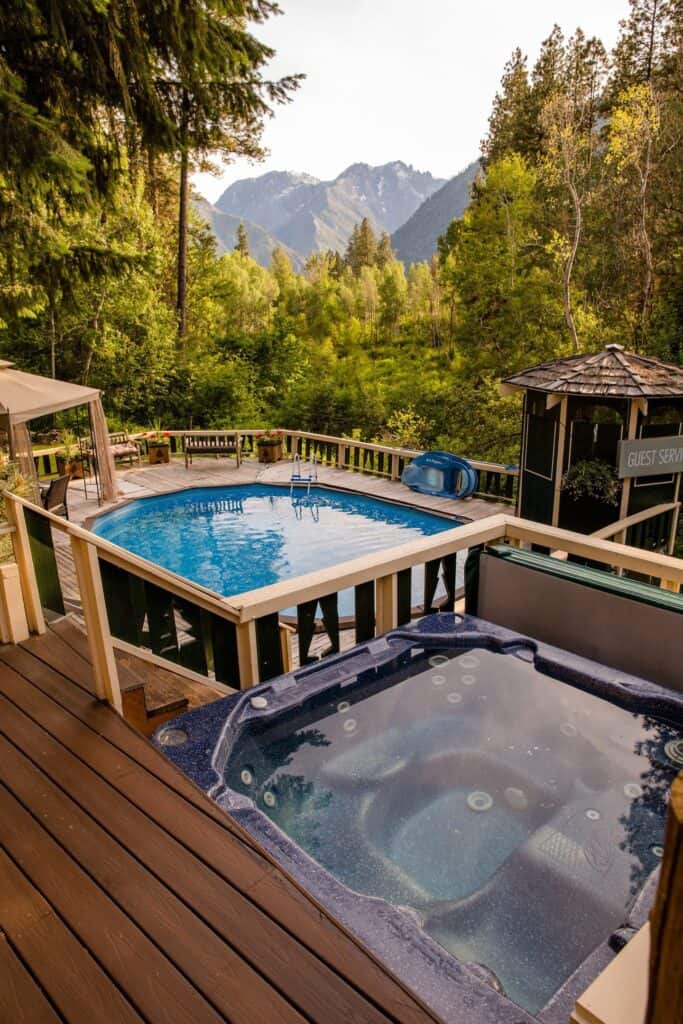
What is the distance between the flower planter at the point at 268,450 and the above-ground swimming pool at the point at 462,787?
10.6 m

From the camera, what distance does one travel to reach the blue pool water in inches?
330

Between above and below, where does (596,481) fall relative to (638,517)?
above

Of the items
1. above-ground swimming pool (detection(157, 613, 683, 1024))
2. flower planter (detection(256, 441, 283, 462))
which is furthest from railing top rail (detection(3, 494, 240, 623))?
flower planter (detection(256, 441, 283, 462))

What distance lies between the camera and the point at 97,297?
601 inches

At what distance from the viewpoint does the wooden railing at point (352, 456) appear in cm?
1039

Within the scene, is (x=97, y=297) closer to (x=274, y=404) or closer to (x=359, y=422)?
(x=274, y=404)

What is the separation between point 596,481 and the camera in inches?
249

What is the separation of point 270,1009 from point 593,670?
1967 mm

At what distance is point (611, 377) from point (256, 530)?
5.77 m

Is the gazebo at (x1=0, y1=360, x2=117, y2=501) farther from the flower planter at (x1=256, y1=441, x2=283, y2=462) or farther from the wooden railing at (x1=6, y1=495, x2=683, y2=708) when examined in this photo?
the wooden railing at (x1=6, y1=495, x2=683, y2=708)

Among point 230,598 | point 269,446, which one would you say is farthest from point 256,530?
point 230,598

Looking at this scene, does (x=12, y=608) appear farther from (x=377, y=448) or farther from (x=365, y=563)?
(x=377, y=448)

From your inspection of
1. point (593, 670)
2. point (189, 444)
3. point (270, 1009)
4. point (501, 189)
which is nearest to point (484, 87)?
point (501, 189)

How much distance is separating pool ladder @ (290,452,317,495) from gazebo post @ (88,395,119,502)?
3219 mm
